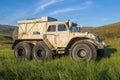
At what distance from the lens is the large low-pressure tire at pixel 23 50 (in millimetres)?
14148

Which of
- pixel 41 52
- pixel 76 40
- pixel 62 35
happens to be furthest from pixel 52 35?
pixel 76 40

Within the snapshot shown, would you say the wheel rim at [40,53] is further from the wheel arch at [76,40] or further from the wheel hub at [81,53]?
the wheel hub at [81,53]

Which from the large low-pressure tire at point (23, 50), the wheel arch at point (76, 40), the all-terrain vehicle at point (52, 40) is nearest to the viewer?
the all-terrain vehicle at point (52, 40)

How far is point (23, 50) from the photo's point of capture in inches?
569

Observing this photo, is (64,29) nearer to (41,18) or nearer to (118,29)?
(41,18)

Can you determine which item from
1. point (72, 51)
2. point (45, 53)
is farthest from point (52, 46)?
point (72, 51)

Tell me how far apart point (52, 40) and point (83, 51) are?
6.29 ft

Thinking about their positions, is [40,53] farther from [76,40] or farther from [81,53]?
[81,53]

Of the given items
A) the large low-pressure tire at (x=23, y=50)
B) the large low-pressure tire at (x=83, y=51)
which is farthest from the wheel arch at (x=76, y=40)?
the large low-pressure tire at (x=23, y=50)

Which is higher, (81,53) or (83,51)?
(83,51)

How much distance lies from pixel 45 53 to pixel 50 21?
1.92 metres

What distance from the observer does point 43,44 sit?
13.8m

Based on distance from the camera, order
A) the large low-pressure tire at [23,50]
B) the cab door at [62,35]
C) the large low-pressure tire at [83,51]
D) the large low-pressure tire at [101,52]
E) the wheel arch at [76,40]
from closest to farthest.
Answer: the large low-pressure tire at [83,51] → the wheel arch at [76,40] → the cab door at [62,35] → the large low-pressure tire at [101,52] → the large low-pressure tire at [23,50]

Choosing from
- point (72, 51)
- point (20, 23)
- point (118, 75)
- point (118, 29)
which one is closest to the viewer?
point (118, 75)
